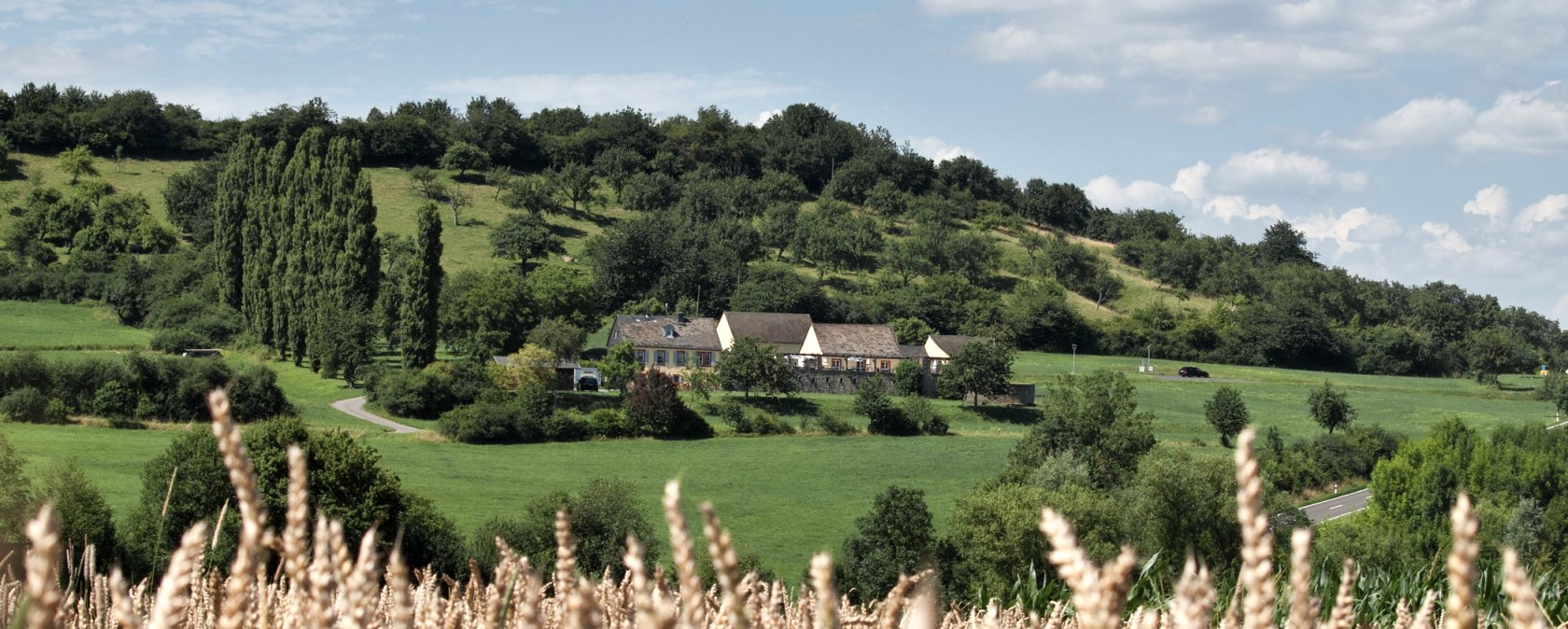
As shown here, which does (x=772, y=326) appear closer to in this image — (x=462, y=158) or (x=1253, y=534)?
(x=462, y=158)

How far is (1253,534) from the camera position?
1182 mm

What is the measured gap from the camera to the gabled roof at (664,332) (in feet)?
283

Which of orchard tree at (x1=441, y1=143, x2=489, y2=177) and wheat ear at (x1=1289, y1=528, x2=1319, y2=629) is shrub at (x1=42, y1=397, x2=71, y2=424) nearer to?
wheat ear at (x1=1289, y1=528, x2=1319, y2=629)

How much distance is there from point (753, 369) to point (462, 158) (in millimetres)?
65867

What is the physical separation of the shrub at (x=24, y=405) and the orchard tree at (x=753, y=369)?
34.7 meters

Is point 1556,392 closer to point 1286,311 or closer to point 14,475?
point 1286,311

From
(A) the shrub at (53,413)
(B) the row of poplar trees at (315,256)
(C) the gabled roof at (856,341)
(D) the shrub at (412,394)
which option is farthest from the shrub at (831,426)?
(A) the shrub at (53,413)

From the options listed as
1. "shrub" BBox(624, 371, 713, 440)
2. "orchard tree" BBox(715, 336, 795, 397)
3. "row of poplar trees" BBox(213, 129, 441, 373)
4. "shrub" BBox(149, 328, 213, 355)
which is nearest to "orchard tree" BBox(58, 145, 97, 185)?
"row of poplar trees" BBox(213, 129, 441, 373)

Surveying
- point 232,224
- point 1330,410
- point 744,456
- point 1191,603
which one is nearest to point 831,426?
point 744,456

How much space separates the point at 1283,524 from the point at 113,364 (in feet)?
163

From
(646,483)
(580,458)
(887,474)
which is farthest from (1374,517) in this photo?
(580,458)

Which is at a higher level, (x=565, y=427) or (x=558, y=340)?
(x=558, y=340)

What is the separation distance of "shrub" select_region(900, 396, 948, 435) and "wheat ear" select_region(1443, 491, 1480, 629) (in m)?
70.2

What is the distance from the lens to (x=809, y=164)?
158 metres
